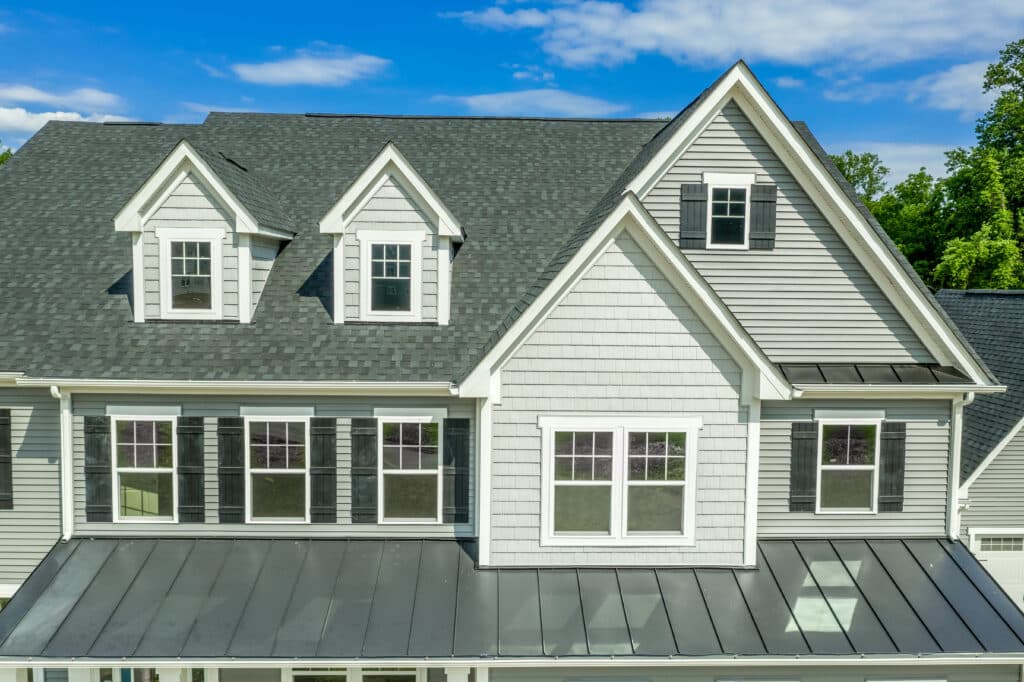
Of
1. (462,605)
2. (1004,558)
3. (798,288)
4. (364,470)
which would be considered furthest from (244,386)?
(1004,558)

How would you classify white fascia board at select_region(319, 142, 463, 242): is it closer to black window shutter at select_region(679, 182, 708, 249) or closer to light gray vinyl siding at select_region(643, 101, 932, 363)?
black window shutter at select_region(679, 182, 708, 249)

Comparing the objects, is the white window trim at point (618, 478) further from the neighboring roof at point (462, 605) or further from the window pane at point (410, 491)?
the window pane at point (410, 491)

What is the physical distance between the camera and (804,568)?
444 inches

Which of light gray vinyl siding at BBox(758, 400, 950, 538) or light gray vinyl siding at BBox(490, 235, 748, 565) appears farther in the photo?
light gray vinyl siding at BBox(758, 400, 950, 538)

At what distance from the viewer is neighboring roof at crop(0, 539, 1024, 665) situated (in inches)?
382

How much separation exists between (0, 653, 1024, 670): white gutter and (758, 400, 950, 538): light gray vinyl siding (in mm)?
2501

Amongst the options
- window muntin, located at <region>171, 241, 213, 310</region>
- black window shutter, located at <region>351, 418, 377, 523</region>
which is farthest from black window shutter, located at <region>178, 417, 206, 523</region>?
black window shutter, located at <region>351, 418, 377, 523</region>

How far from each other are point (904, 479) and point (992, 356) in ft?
26.8

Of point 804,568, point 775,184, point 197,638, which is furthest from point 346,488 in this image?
point 775,184

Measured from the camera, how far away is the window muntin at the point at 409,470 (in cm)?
1167

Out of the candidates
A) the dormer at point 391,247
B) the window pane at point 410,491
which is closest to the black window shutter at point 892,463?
the window pane at point 410,491

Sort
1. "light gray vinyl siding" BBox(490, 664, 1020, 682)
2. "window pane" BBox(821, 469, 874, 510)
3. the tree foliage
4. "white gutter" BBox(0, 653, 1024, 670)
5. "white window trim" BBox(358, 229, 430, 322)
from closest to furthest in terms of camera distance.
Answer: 1. "white gutter" BBox(0, 653, 1024, 670)
2. "light gray vinyl siding" BBox(490, 664, 1020, 682)
3. "window pane" BBox(821, 469, 874, 510)
4. "white window trim" BBox(358, 229, 430, 322)
5. the tree foliage

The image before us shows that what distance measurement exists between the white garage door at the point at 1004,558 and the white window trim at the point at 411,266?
12.7m

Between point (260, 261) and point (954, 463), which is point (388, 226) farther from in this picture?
point (954, 463)
